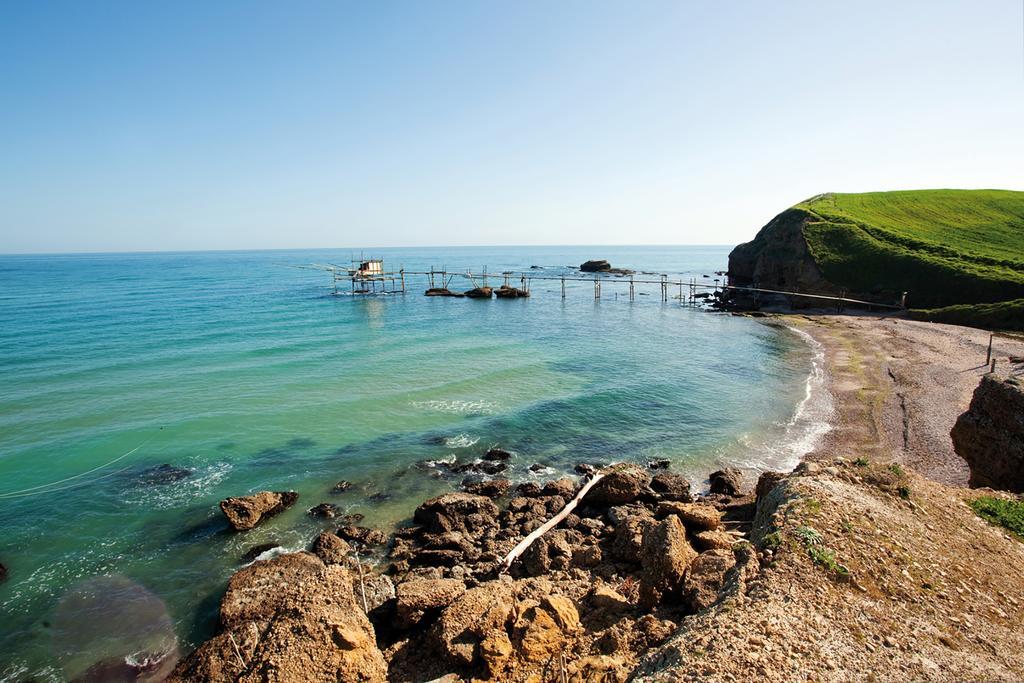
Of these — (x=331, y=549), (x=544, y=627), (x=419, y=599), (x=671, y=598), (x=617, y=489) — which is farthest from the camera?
(x=617, y=489)

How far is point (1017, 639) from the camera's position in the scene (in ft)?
24.5

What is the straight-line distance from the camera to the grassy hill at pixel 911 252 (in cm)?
4697

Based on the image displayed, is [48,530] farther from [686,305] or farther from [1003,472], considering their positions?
[686,305]

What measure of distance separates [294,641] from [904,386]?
31841 mm

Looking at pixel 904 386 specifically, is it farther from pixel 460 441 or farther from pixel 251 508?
pixel 251 508

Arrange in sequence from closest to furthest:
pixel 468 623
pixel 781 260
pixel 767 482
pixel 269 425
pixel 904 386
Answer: pixel 468 623, pixel 767 482, pixel 269 425, pixel 904 386, pixel 781 260

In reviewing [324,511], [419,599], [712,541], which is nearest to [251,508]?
[324,511]

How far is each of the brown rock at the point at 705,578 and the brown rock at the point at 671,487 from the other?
673 centimetres

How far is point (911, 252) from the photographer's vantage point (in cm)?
5547

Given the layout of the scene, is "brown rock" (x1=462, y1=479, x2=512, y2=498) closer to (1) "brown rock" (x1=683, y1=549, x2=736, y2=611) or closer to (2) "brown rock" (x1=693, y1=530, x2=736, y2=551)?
(2) "brown rock" (x1=693, y1=530, x2=736, y2=551)

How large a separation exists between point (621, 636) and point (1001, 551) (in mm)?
7750

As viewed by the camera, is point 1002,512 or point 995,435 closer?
point 1002,512

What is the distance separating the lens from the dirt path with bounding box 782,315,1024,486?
2002 cm

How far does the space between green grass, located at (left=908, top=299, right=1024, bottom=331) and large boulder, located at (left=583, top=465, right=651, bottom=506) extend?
138 feet
